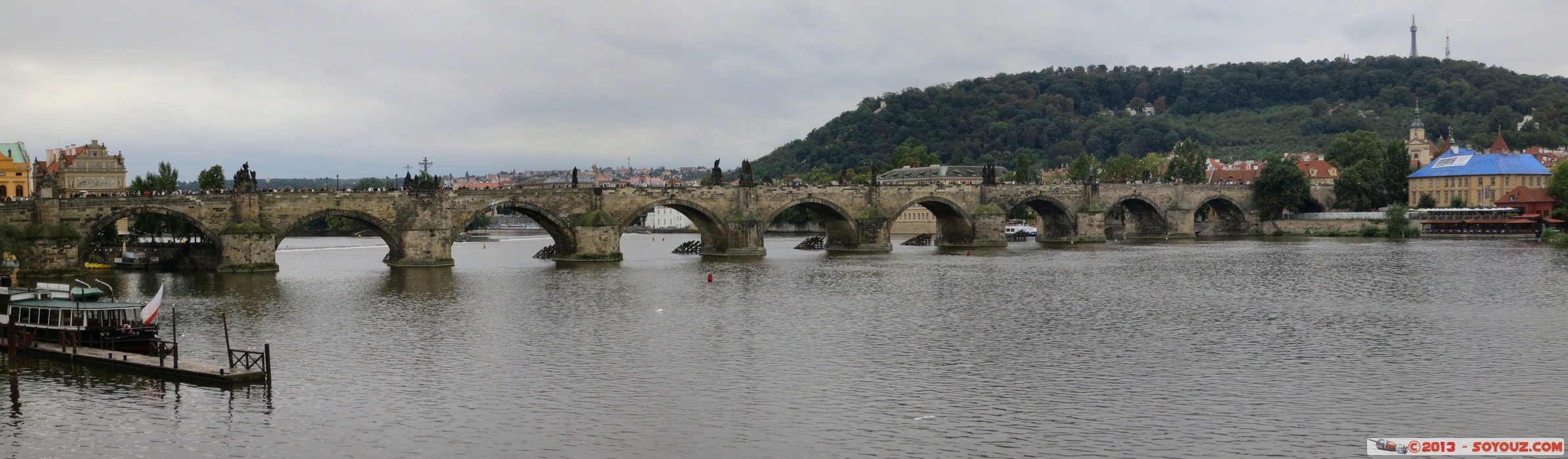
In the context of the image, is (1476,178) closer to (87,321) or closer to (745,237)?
(745,237)

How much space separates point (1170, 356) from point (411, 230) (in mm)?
49095

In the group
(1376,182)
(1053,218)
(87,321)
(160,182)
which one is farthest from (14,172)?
(1376,182)

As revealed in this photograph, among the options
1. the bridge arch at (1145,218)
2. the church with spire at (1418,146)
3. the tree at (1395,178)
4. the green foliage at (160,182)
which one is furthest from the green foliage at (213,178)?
the church with spire at (1418,146)

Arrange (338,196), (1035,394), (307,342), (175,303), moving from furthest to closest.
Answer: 1. (338,196)
2. (175,303)
3. (307,342)
4. (1035,394)

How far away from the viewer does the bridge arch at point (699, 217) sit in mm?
77875

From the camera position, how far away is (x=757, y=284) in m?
56.8

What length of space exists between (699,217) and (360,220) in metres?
23.7

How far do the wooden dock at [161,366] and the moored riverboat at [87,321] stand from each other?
1.49 ft

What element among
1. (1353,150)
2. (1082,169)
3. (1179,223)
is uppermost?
(1353,150)

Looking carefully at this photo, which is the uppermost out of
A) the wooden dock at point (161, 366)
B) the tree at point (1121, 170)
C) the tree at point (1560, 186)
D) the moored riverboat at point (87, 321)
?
the tree at point (1121, 170)

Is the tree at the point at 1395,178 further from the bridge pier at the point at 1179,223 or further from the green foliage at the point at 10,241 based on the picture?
the green foliage at the point at 10,241

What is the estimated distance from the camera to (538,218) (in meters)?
77.1

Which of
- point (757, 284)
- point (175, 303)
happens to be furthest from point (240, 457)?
point (757, 284)

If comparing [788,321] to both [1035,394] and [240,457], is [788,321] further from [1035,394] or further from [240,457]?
[240,457]
